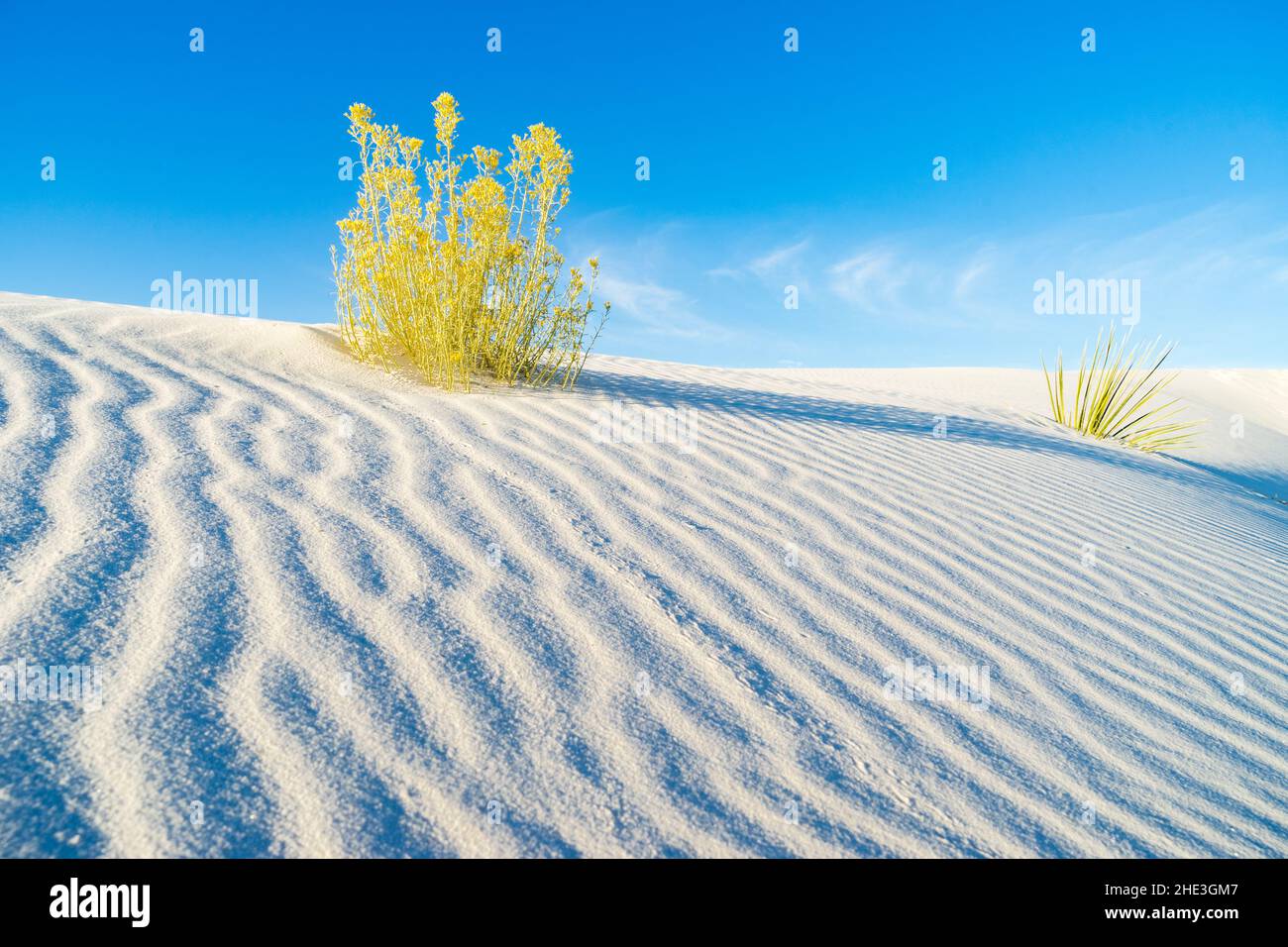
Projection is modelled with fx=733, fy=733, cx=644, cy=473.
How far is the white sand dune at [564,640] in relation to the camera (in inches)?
55.2

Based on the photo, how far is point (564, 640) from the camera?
6.36 ft

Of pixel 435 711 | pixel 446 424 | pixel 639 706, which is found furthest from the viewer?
pixel 446 424

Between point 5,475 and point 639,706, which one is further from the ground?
point 5,475

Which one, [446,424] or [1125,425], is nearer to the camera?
[446,424]

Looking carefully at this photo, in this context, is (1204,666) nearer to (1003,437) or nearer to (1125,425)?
(1003,437)

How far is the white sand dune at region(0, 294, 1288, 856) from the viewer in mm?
1402

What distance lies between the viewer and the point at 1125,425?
6.89 metres

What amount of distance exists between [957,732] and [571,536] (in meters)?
1.31

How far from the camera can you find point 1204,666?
2412mm
